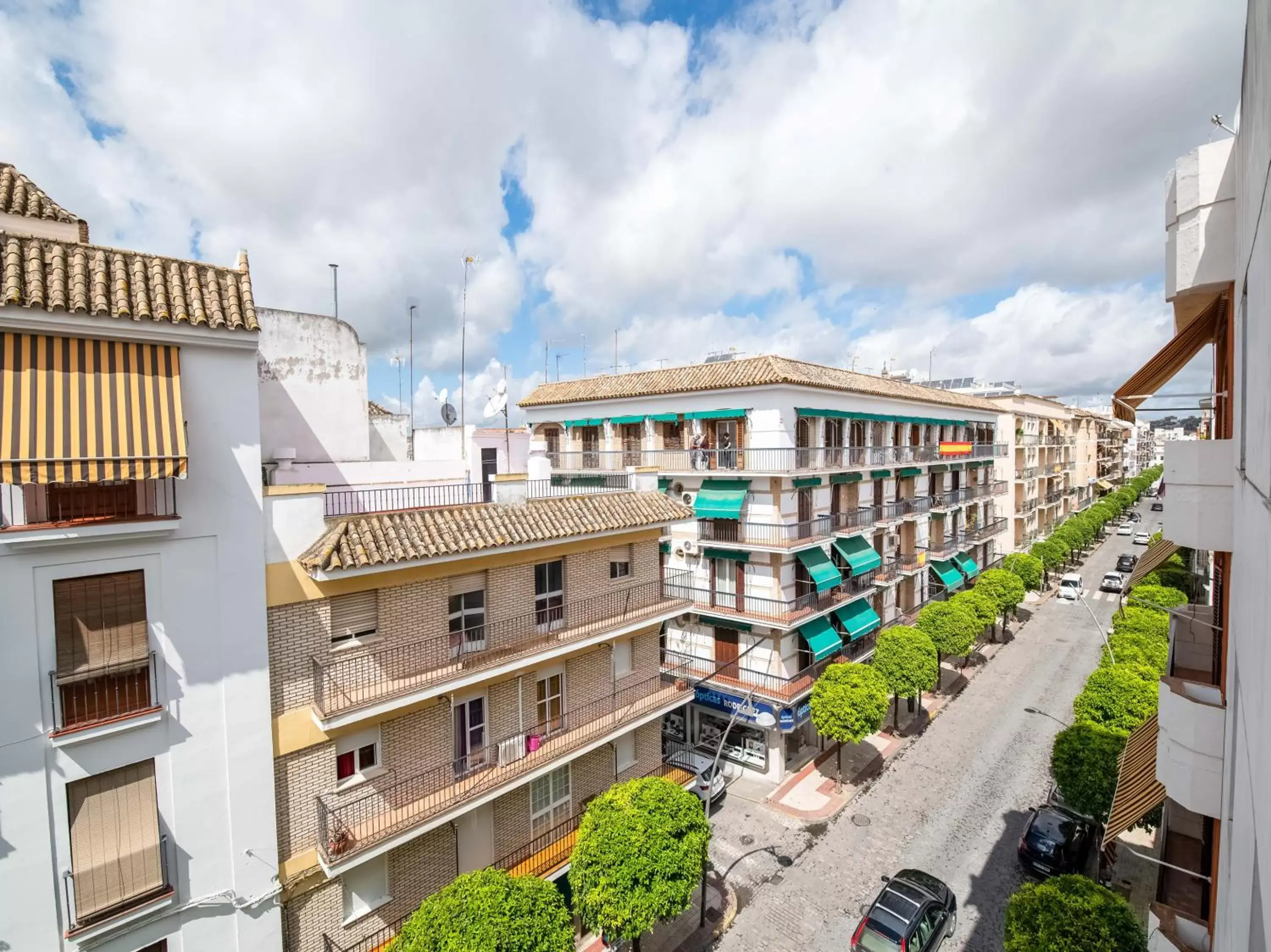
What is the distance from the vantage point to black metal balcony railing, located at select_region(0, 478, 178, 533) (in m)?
8.94

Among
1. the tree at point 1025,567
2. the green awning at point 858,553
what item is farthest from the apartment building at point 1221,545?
the tree at point 1025,567

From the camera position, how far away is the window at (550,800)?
1535cm

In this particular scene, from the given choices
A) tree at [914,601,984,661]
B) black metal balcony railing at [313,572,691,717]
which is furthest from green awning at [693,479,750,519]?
tree at [914,601,984,661]

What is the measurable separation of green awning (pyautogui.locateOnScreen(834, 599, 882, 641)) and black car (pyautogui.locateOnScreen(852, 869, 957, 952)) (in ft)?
36.2

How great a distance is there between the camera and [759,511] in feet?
80.5

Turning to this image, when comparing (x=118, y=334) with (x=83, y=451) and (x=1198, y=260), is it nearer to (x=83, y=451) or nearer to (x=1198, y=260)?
(x=83, y=451)

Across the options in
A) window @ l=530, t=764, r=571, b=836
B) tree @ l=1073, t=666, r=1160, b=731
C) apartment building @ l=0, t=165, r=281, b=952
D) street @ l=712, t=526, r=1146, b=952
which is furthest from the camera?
tree @ l=1073, t=666, r=1160, b=731

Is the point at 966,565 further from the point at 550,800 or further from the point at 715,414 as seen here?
the point at 550,800

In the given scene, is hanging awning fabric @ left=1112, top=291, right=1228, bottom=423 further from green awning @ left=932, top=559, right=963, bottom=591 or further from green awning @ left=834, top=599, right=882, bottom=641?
green awning @ left=932, top=559, right=963, bottom=591

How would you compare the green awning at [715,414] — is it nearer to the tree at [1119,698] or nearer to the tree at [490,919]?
the tree at [1119,698]

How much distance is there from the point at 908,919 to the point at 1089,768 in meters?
7.16

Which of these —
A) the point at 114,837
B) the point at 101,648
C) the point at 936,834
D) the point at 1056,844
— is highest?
the point at 101,648

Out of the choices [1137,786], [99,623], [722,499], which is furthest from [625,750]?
[99,623]

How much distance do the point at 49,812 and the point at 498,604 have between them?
812cm
